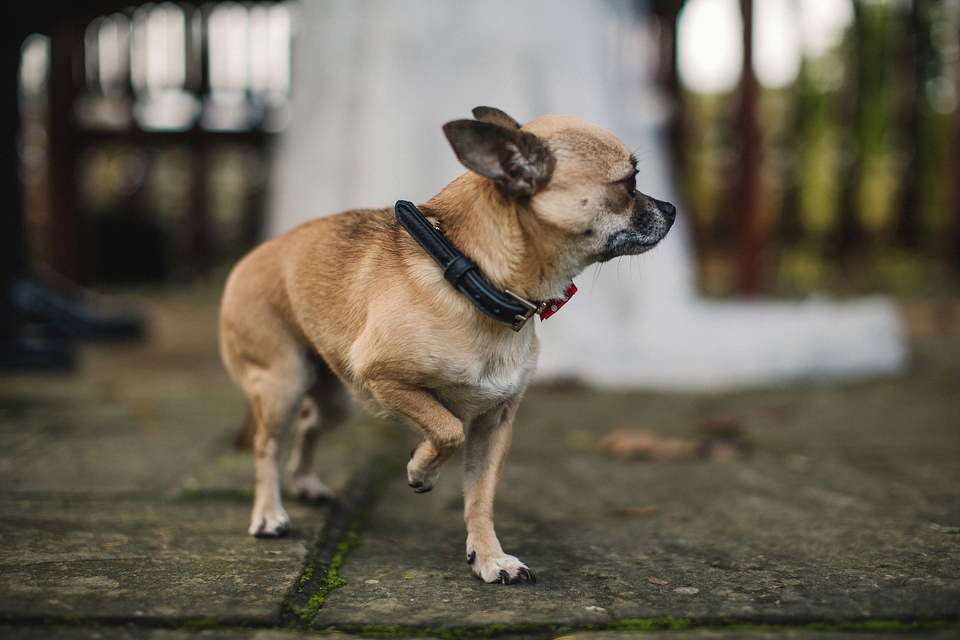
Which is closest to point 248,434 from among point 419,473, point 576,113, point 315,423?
point 315,423

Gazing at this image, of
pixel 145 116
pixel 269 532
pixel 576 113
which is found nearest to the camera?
pixel 269 532

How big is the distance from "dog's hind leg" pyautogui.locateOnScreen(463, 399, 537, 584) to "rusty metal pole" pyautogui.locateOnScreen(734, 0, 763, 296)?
10.8 feet

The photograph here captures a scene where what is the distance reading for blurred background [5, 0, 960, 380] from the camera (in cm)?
465

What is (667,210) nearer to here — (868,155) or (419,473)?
(419,473)

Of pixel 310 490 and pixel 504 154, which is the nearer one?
pixel 504 154

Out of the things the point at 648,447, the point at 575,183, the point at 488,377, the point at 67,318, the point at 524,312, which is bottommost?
the point at 67,318

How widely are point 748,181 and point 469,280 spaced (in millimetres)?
3523

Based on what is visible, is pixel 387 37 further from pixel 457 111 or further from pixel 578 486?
pixel 578 486

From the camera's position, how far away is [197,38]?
844cm

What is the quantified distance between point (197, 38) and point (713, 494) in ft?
25.3

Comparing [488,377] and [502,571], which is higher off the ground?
[488,377]

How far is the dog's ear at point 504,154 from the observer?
5.69ft

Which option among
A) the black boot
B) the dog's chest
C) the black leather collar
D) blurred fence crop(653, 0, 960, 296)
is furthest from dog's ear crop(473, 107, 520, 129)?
blurred fence crop(653, 0, 960, 296)

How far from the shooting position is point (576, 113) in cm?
455
